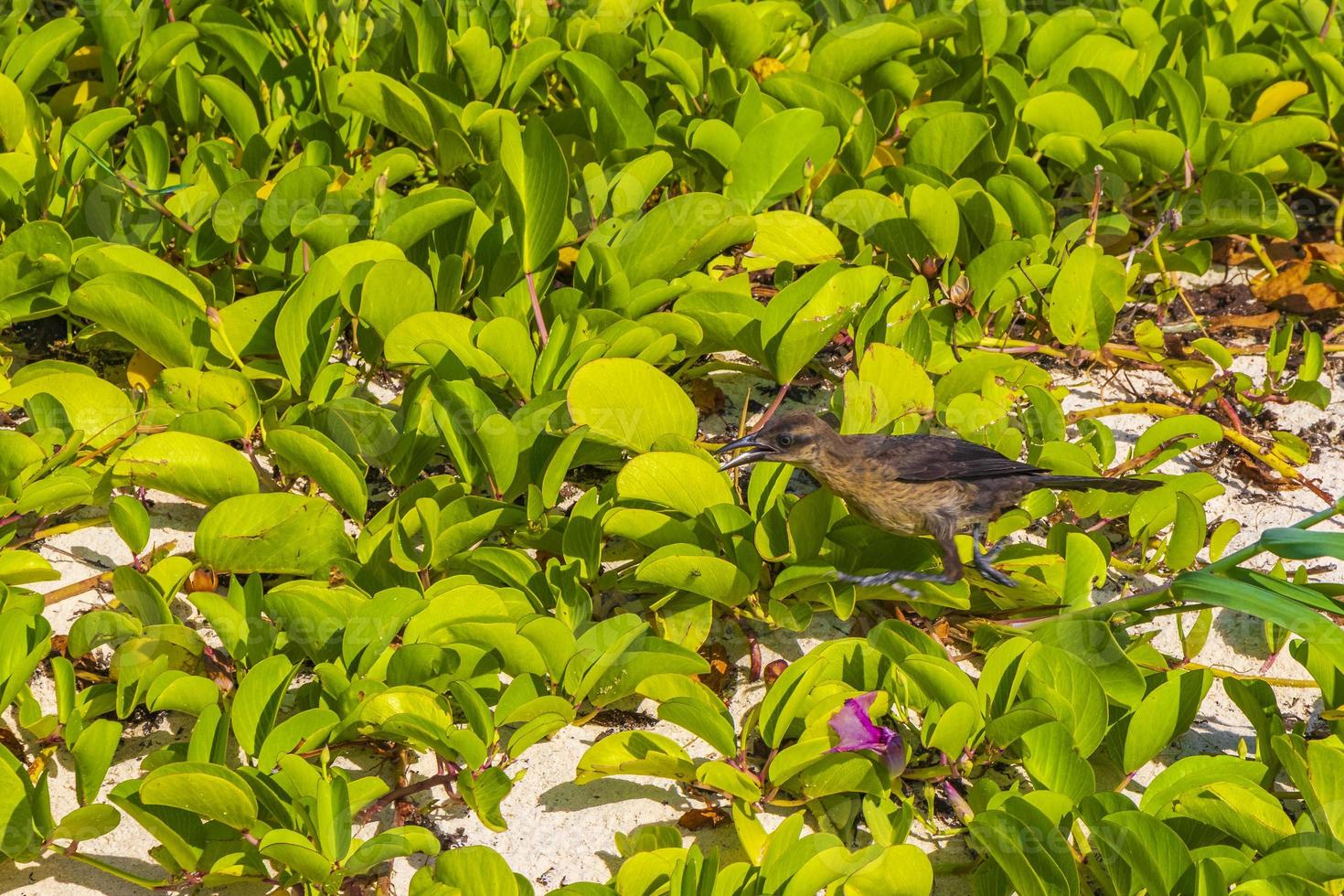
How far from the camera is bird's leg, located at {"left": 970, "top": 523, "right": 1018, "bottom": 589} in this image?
10.2 ft

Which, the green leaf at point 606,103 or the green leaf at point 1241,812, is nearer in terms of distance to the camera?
the green leaf at point 1241,812

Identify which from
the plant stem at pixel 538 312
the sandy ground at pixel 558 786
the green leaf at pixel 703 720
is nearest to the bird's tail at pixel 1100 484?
the sandy ground at pixel 558 786

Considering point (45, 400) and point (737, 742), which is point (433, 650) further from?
point (45, 400)

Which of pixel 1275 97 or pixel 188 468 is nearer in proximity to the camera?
pixel 188 468

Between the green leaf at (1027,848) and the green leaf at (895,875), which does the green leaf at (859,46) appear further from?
the green leaf at (895,875)

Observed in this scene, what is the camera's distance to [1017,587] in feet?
10.2

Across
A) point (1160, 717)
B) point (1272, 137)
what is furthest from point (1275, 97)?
point (1160, 717)

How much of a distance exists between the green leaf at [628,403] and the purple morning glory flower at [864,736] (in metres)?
0.80

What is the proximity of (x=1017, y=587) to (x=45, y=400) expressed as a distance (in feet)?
7.49

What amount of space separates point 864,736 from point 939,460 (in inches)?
34.8

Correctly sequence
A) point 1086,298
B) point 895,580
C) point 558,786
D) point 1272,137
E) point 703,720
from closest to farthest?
point 703,720 < point 558,786 < point 895,580 < point 1086,298 < point 1272,137

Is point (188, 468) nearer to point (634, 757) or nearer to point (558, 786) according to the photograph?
point (558, 786)

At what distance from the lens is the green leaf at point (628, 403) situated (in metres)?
3.03

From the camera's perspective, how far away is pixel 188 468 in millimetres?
3053
